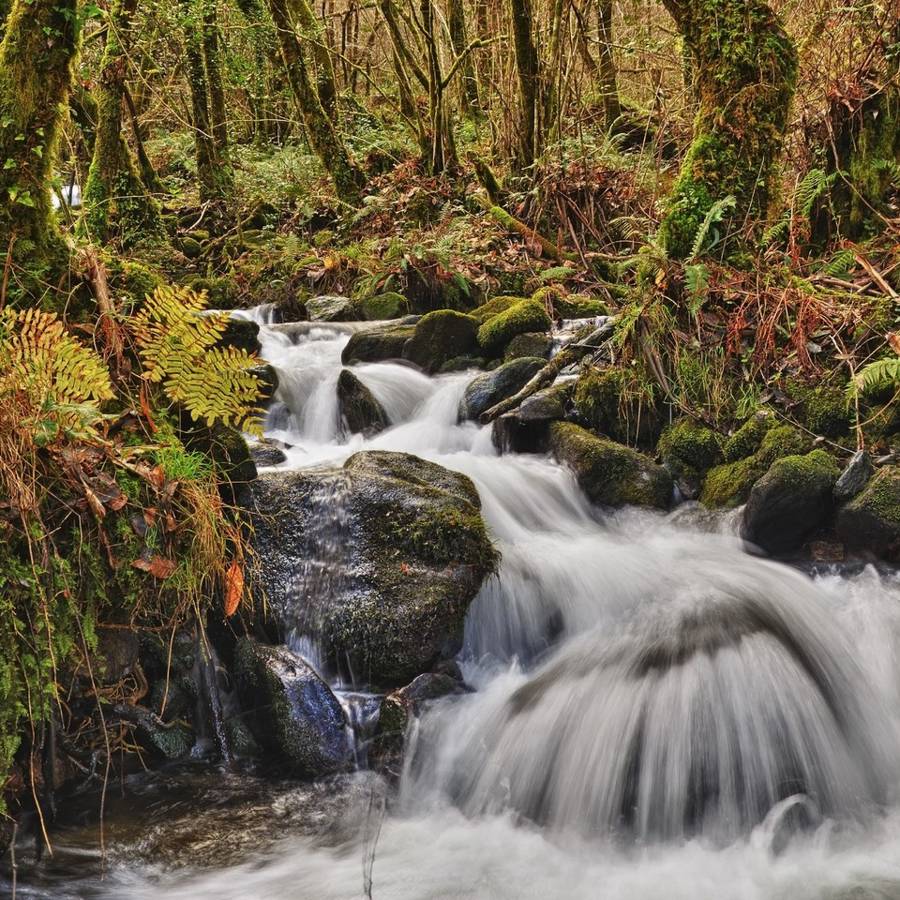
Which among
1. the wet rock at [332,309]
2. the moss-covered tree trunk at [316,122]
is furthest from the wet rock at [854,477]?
the moss-covered tree trunk at [316,122]

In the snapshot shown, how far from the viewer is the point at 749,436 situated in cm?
551

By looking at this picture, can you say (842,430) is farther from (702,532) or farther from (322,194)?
(322,194)

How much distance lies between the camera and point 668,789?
3.64m

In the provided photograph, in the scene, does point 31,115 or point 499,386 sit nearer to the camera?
point 31,115

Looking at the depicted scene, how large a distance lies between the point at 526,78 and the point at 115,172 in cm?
563

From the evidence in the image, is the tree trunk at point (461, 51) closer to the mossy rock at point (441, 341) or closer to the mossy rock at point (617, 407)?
the mossy rock at point (441, 341)

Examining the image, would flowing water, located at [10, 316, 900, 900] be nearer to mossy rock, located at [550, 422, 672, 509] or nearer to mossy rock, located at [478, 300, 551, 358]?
mossy rock, located at [550, 422, 672, 509]

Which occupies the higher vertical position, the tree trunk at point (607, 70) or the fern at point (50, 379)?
the tree trunk at point (607, 70)

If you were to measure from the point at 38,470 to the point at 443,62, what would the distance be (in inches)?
438

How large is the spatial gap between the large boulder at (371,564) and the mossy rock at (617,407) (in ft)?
6.04

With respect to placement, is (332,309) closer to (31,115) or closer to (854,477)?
(31,115)

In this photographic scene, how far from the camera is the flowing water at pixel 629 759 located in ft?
10.7

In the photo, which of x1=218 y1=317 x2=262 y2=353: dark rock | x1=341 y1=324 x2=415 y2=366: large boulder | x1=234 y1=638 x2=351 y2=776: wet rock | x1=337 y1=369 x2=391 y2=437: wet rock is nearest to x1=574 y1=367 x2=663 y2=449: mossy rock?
x1=337 y1=369 x2=391 y2=437: wet rock

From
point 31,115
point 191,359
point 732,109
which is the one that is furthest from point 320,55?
point 191,359
